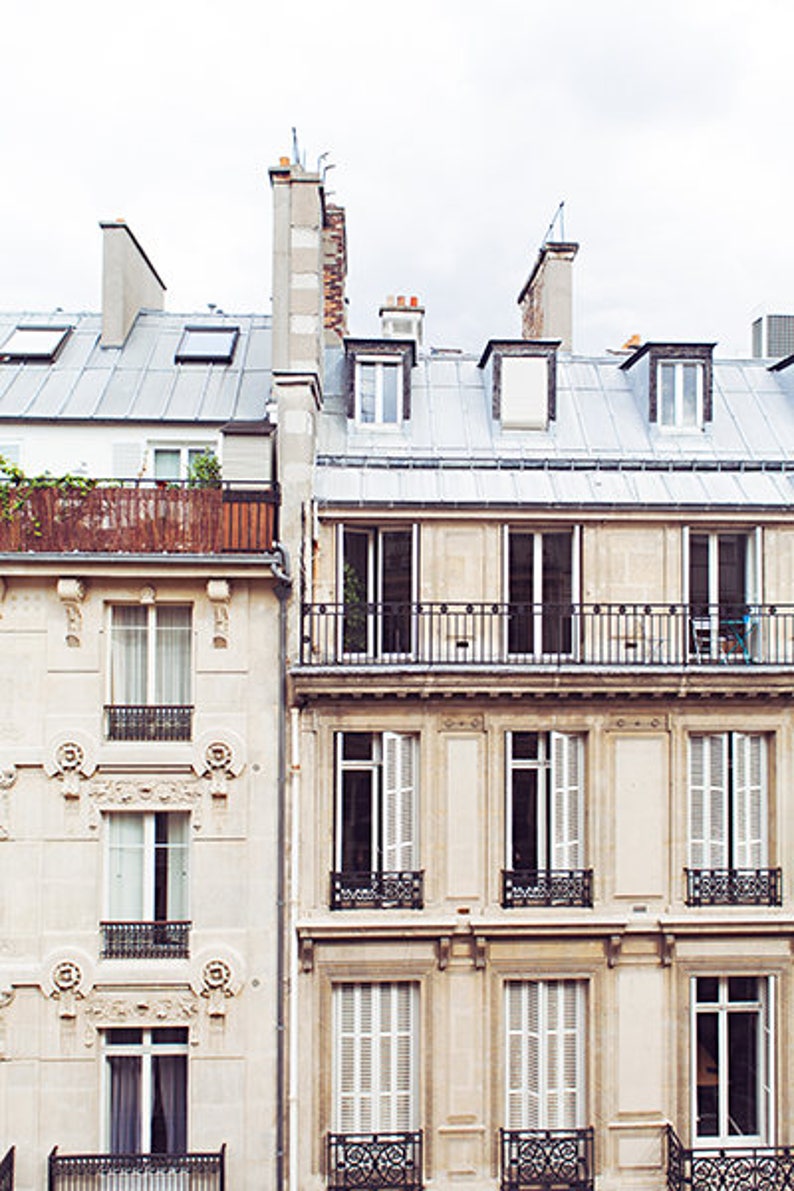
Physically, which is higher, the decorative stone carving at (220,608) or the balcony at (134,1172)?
the decorative stone carving at (220,608)

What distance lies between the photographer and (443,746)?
13133 mm

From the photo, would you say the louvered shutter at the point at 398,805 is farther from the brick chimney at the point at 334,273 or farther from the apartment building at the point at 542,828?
the brick chimney at the point at 334,273

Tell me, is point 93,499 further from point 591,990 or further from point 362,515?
point 591,990

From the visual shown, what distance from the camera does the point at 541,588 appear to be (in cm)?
1388

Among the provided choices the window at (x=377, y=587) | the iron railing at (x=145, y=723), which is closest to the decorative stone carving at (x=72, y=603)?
the iron railing at (x=145, y=723)

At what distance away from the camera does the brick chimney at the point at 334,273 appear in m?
18.2

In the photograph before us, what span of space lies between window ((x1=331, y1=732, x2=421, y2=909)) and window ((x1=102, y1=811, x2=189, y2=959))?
204cm

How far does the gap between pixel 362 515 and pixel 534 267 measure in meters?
8.38

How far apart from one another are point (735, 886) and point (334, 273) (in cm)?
1278

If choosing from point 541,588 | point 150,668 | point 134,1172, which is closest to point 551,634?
point 541,588

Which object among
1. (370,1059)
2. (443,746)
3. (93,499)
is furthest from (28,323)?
(370,1059)

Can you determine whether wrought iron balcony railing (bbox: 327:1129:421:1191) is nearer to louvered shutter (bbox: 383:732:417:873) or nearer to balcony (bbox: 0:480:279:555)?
louvered shutter (bbox: 383:732:417:873)

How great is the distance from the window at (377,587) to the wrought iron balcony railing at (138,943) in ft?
14.4

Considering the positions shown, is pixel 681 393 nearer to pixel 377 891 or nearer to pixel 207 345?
pixel 207 345
